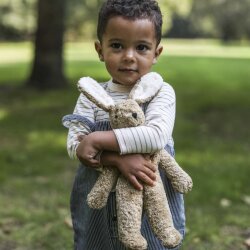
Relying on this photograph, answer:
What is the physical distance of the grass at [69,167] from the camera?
4.28 metres

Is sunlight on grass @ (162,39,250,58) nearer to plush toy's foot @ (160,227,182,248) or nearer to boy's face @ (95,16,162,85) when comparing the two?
boy's face @ (95,16,162,85)

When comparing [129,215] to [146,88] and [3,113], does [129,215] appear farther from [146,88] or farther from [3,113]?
[3,113]

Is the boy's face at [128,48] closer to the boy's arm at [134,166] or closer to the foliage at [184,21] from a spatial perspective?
the boy's arm at [134,166]

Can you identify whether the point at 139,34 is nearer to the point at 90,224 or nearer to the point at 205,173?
the point at 90,224

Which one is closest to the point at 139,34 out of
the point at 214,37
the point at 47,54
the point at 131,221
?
the point at 131,221

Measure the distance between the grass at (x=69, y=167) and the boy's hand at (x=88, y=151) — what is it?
72.7 inches

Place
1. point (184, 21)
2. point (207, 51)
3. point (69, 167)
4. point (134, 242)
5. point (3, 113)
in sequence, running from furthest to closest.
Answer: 1. point (184, 21)
2. point (207, 51)
3. point (3, 113)
4. point (69, 167)
5. point (134, 242)

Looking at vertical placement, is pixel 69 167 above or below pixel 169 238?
below

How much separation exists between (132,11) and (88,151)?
59cm

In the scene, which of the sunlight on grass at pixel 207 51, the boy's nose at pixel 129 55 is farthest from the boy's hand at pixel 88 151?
the sunlight on grass at pixel 207 51

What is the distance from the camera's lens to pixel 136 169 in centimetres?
230

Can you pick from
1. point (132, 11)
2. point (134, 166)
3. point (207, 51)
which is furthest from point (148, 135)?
point (207, 51)

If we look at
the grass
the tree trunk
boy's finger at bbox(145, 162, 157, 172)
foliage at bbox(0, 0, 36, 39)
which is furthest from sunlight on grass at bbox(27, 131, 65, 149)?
foliage at bbox(0, 0, 36, 39)

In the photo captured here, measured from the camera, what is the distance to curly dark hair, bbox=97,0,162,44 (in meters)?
2.33
